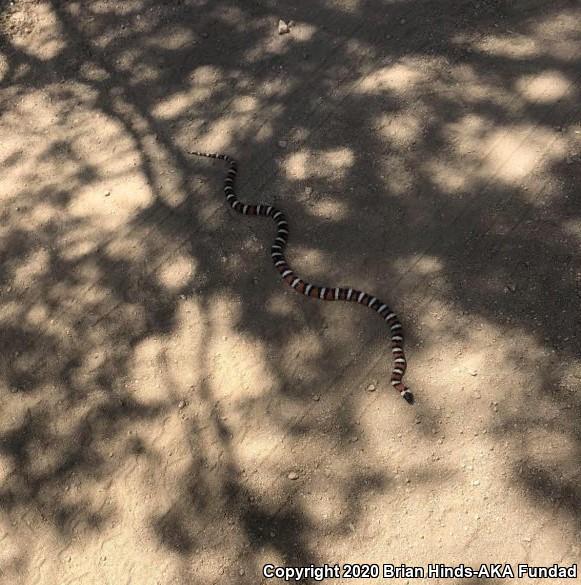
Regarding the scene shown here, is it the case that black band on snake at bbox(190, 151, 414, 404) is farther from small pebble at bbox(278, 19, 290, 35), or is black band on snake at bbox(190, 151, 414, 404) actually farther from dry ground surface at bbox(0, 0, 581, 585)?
small pebble at bbox(278, 19, 290, 35)

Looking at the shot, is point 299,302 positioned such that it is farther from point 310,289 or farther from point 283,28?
point 283,28

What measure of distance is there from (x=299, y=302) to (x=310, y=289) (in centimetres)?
21

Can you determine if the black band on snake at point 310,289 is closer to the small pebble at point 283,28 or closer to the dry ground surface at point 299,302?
the dry ground surface at point 299,302

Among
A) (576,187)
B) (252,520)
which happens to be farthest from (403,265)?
(252,520)

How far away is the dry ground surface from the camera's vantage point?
5.52 meters

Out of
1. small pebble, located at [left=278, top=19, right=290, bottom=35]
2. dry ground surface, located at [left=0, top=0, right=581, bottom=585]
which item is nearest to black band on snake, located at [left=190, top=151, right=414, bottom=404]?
dry ground surface, located at [left=0, top=0, right=581, bottom=585]

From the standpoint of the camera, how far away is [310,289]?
7043 mm

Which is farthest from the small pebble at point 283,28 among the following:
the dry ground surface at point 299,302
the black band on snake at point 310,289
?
the black band on snake at point 310,289

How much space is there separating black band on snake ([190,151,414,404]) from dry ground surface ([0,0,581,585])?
0.15 m

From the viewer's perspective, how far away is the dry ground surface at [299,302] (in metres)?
5.52

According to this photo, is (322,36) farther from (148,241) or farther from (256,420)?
(256,420)

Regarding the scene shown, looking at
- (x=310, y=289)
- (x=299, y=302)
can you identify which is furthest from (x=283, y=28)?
(x=299, y=302)

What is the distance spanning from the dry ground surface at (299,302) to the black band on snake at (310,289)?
0.48 feet

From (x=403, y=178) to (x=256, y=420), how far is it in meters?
3.78
